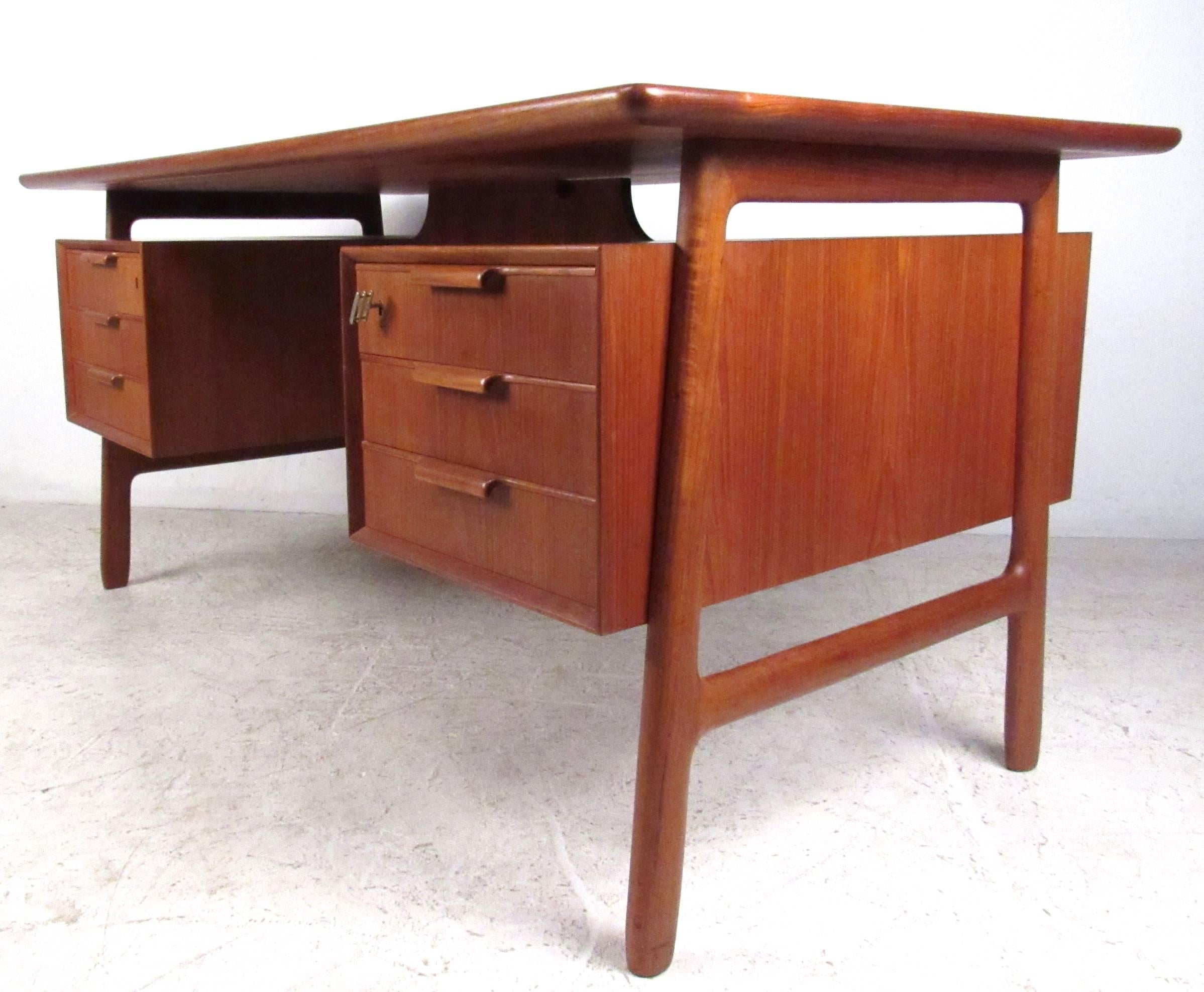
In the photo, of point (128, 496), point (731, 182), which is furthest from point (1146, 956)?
point (128, 496)

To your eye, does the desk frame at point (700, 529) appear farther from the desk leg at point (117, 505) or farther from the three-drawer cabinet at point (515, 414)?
the desk leg at point (117, 505)

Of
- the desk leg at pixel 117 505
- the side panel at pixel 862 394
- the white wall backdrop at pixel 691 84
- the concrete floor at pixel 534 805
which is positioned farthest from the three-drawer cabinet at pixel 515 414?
the white wall backdrop at pixel 691 84

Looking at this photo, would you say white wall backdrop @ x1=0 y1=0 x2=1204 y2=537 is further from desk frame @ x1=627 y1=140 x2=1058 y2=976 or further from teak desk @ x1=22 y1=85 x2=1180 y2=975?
desk frame @ x1=627 y1=140 x2=1058 y2=976

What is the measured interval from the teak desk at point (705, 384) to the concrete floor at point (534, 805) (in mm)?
139

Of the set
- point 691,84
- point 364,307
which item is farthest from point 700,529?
point 691,84

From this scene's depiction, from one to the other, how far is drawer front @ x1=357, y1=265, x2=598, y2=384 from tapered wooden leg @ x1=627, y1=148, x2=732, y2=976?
82mm

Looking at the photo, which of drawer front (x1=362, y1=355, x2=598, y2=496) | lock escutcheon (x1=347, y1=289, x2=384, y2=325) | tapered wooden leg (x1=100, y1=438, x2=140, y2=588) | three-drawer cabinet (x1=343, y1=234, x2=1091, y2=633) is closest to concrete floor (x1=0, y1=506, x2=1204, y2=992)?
tapered wooden leg (x1=100, y1=438, x2=140, y2=588)

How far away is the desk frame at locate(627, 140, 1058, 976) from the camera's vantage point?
100 centimetres

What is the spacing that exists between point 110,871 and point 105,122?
2093mm

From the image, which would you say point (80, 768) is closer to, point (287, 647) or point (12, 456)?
point (287, 647)

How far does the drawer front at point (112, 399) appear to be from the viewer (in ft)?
6.09

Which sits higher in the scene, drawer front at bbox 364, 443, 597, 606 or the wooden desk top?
the wooden desk top

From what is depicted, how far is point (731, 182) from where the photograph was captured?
39.7 inches

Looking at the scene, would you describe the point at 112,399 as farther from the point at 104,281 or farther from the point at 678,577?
the point at 678,577
